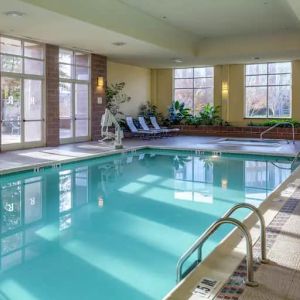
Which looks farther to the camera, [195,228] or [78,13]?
[78,13]

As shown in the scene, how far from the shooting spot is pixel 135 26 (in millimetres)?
10828

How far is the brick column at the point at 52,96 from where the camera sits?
475 inches

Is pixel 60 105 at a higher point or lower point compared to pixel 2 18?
lower

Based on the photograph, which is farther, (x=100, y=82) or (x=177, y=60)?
(x=177, y=60)

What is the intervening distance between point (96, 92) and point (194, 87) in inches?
213

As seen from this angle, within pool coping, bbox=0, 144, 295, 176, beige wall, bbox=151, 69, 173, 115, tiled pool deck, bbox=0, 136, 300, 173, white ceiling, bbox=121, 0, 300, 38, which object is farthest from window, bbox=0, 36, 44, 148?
beige wall, bbox=151, 69, 173, 115

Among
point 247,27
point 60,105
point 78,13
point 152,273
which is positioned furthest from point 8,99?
point 152,273

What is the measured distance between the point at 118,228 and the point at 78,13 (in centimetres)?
521

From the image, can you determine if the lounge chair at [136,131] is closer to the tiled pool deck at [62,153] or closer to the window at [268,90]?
the tiled pool deck at [62,153]

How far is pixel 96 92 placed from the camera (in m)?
14.2

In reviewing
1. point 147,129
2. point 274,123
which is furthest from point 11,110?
point 274,123

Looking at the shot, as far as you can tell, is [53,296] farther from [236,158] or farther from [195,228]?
[236,158]

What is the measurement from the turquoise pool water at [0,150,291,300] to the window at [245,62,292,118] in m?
6.87

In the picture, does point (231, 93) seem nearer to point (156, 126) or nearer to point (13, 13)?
point (156, 126)
